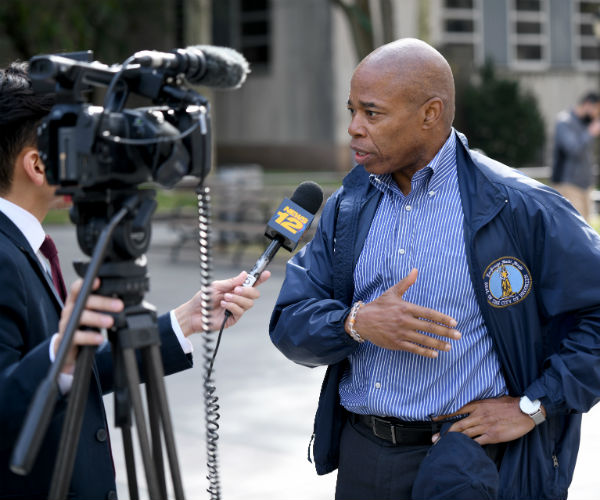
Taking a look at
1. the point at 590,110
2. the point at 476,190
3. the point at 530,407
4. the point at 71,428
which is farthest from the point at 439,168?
the point at 590,110

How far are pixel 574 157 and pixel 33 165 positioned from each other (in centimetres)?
1151

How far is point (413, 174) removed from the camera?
10.3ft

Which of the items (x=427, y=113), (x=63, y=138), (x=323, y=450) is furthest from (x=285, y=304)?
(x=63, y=138)

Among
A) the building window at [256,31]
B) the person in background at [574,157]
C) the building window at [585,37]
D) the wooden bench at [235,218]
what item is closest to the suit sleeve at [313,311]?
the wooden bench at [235,218]

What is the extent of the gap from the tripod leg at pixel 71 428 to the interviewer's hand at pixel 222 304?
0.50 metres

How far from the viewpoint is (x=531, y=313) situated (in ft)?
9.77

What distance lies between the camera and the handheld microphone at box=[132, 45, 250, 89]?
2.31 m

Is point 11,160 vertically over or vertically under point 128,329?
over

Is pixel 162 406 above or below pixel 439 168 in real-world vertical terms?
below

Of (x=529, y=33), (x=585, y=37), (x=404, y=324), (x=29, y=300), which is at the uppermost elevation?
(x=529, y=33)

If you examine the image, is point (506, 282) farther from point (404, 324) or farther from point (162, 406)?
point (162, 406)

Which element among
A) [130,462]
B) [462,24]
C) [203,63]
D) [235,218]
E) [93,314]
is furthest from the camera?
[462,24]

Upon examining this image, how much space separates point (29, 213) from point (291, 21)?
2663cm

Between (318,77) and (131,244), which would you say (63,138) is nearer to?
(131,244)
